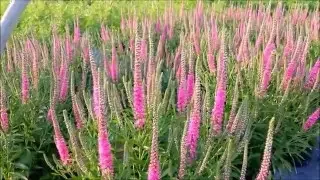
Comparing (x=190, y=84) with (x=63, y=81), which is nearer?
(x=190, y=84)

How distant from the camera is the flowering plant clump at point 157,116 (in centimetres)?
267

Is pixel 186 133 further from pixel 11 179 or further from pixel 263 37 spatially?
pixel 263 37

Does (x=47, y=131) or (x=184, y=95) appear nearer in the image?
(x=184, y=95)

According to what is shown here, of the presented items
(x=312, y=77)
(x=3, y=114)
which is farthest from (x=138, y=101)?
(x=312, y=77)

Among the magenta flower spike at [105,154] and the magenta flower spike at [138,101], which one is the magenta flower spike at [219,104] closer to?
the magenta flower spike at [138,101]

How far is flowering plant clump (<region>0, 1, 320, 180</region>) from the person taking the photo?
2.67 m

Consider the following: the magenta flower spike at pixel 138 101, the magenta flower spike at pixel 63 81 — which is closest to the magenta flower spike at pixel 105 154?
the magenta flower spike at pixel 138 101

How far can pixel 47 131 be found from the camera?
361cm

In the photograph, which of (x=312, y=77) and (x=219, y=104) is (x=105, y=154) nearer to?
(x=219, y=104)

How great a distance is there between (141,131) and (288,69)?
54.2 inches

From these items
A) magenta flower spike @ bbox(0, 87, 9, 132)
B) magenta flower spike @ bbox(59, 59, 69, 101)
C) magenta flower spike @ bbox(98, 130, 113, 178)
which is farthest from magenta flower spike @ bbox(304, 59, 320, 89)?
magenta flower spike @ bbox(0, 87, 9, 132)

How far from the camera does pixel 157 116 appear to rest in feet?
8.04

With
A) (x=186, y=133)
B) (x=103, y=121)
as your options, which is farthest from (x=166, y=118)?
(x=103, y=121)

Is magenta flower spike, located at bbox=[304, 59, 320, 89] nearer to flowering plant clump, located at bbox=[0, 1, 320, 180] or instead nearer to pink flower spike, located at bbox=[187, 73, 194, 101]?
flowering plant clump, located at bbox=[0, 1, 320, 180]
